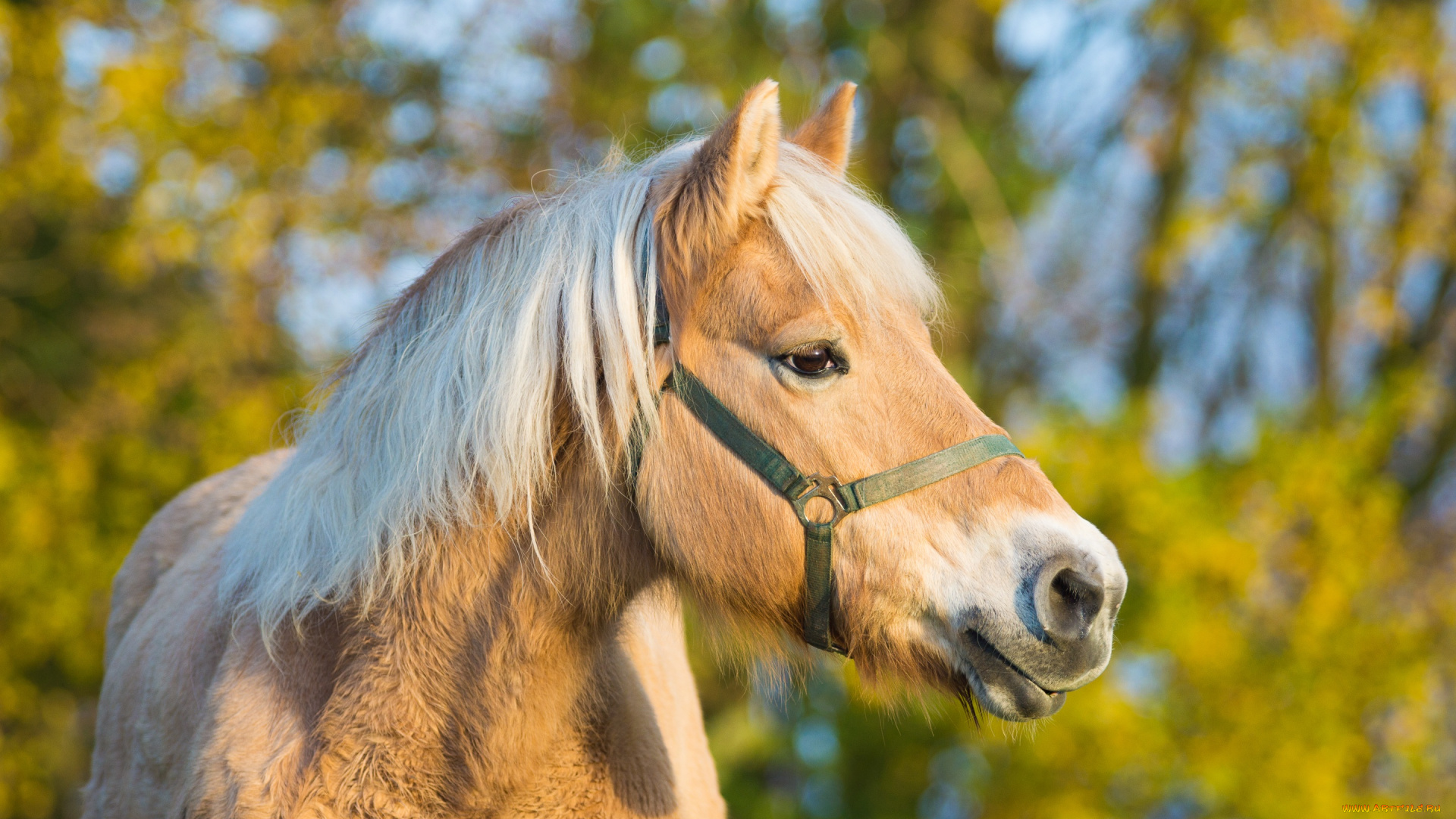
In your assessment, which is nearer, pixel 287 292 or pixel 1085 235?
pixel 287 292

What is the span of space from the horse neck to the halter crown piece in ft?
0.58

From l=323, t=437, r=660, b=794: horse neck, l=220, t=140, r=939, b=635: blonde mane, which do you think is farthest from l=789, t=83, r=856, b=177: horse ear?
l=323, t=437, r=660, b=794: horse neck

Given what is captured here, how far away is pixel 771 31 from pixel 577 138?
6.78 ft

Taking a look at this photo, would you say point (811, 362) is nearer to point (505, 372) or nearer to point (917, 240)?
point (505, 372)

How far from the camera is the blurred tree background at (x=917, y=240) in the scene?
26.6 ft

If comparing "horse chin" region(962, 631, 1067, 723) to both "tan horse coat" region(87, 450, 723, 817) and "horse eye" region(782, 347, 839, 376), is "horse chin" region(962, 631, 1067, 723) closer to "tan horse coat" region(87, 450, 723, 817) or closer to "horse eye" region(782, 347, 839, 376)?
"horse eye" region(782, 347, 839, 376)

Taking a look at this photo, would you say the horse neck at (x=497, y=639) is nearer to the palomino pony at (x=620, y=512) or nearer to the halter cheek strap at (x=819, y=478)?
the palomino pony at (x=620, y=512)

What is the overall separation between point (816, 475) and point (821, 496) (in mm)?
45

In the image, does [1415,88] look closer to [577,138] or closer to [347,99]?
[577,138]

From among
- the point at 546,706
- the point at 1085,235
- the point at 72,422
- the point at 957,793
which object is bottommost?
the point at 957,793

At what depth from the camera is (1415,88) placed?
10734 mm

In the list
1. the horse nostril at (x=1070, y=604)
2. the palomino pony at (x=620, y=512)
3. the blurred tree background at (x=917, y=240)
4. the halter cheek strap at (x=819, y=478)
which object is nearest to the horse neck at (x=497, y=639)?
the palomino pony at (x=620, y=512)

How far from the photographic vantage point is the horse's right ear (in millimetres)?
2119

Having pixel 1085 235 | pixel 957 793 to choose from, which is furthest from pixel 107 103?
pixel 1085 235
